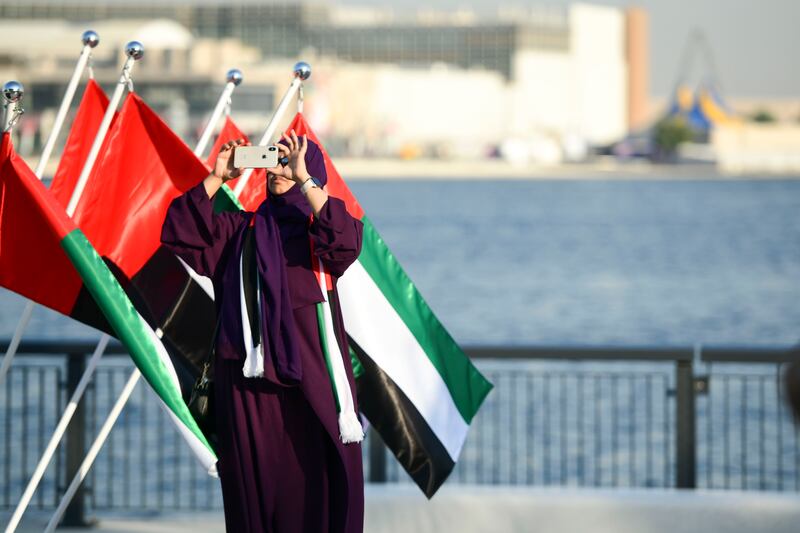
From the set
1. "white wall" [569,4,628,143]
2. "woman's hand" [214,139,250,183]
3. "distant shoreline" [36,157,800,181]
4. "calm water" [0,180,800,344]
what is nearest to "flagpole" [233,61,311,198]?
"woman's hand" [214,139,250,183]

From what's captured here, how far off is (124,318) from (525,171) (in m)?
142

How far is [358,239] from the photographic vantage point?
13.7 ft

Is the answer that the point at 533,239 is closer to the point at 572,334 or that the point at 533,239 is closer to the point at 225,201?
the point at 572,334

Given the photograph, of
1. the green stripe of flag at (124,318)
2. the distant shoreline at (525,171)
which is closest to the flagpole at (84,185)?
the green stripe of flag at (124,318)

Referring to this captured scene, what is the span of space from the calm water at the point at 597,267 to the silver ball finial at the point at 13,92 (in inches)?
208

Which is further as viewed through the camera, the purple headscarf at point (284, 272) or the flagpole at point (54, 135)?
the flagpole at point (54, 135)

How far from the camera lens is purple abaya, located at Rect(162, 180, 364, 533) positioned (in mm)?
4129

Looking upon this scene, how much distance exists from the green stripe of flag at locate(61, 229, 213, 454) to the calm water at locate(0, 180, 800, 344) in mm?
5087

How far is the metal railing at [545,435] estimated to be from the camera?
20.7 ft

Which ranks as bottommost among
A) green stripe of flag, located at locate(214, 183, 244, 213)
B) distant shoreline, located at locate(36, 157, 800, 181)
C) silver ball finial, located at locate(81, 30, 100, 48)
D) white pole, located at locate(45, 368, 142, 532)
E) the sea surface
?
distant shoreline, located at locate(36, 157, 800, 181)

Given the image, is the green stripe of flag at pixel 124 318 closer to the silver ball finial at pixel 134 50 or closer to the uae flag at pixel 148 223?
the uae flag at pixel 148 223

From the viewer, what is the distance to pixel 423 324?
199 inches

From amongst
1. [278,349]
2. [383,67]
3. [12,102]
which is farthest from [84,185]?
[383,67]

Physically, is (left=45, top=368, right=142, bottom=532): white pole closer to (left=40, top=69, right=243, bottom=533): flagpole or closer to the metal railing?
(left=40, top=69, right=243, bottom=533): flagpole
